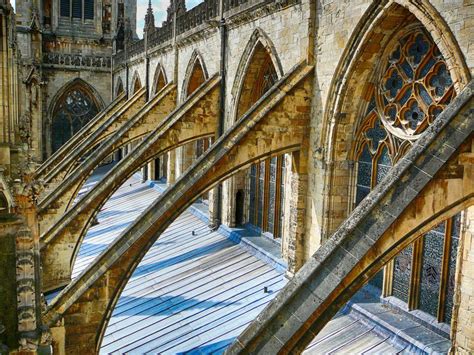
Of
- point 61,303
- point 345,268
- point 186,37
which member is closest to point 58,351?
point 61,303

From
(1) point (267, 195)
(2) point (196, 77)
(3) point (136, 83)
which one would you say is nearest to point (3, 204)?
(1) point (267, 195)

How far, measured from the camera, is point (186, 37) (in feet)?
45.1

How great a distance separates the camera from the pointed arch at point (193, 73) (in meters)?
13.3

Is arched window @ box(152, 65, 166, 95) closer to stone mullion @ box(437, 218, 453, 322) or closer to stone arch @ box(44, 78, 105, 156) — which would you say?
stone arch @ box(44, 78, 105, 156)

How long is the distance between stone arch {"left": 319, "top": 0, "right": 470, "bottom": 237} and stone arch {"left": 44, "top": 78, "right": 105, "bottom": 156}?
20.5m

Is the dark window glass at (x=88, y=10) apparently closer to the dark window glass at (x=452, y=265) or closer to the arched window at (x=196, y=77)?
the arched window at (x=196, y=77)

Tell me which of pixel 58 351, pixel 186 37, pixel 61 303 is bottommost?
pixel 58 351

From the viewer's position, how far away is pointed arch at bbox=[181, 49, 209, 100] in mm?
13289

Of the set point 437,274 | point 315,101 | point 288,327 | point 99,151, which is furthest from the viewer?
point 99,151

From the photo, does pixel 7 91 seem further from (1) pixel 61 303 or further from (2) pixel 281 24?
(2) pixel 281 24

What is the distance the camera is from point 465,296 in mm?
5523

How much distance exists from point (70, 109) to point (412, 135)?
22464 millimetres

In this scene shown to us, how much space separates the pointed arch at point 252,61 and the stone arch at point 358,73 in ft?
6.20

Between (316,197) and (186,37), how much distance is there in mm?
7580
